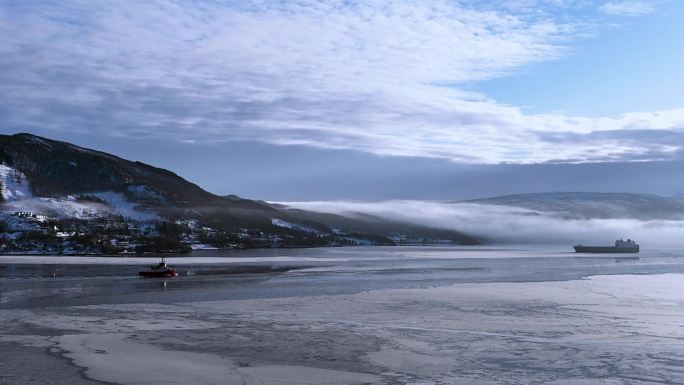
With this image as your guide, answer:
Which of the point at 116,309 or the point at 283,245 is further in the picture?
the point at 283,245

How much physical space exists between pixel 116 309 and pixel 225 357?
12445 millimetres

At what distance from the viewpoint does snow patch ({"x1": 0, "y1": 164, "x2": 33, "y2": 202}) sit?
594 feet

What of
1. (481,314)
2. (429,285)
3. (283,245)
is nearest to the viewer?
(481,314)

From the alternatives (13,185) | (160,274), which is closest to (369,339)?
(160,274)

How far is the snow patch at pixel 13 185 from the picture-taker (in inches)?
7126

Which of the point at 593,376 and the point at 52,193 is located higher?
the point at 52,193

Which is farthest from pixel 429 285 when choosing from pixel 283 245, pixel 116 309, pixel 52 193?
→ pixel 52 193

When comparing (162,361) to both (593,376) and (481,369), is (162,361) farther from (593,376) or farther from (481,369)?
(593,376)

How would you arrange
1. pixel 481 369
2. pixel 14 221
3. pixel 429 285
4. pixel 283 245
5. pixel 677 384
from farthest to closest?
1. pixel 283 245
2. pixel 14 221
3. pixel 429 285
4. pixel 481 369
5. pixel 677 384

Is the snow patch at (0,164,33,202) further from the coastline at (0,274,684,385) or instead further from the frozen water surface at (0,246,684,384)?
the coastline at (0,274,684,385)

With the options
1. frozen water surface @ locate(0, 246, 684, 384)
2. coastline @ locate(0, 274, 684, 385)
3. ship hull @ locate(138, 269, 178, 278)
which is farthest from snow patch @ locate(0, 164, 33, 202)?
coastline @ locate(0, 274, 684, 385)

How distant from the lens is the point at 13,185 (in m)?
189

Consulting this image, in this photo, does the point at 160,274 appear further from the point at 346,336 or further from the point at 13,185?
the point at 13,185

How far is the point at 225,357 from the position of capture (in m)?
17.5
